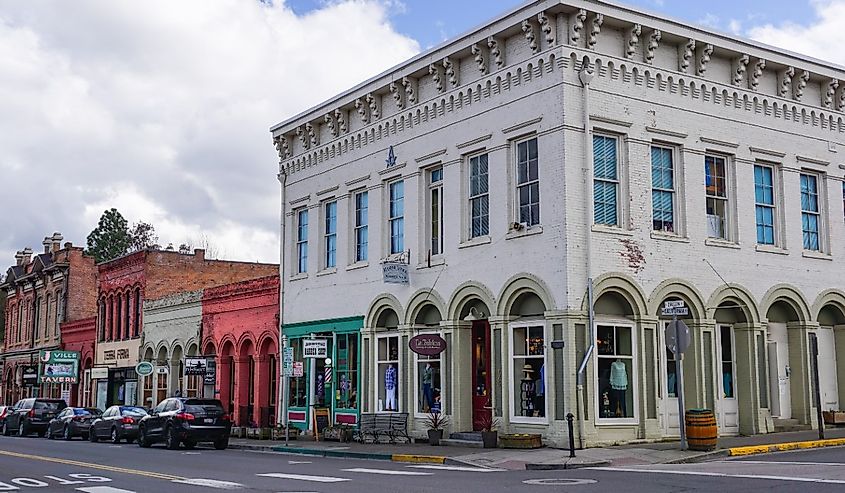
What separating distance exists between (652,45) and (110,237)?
65.4 metres

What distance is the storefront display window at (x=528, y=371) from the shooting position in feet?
75.0

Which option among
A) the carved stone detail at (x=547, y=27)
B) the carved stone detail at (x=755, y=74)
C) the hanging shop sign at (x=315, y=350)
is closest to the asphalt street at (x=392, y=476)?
the hanging shop sign at (x=315, y=350)

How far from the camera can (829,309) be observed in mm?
26906

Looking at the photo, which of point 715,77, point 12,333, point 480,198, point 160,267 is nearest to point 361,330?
point 480,198

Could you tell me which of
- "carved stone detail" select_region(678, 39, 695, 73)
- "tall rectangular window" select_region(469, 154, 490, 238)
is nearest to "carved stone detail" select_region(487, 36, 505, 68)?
"tall rectangular window" select_region(469, 154, 490, 238)

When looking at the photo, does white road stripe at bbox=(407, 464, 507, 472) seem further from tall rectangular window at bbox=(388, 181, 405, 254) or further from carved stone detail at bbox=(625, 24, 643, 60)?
carved stone detail at bbox=(625, 24, 643, 60)

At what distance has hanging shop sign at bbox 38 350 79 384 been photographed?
159 feet

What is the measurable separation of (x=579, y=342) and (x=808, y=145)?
8907mm

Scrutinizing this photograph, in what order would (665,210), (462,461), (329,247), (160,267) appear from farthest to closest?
(160,267)
(329,247)
(665,210)
(462,461)

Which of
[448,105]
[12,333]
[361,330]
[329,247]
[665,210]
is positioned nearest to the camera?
[665,210]

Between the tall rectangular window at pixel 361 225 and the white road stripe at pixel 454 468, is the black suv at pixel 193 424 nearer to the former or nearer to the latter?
the tall rectangular window at pixel 361 225

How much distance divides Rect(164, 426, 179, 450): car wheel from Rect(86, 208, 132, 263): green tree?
5390 centimetres

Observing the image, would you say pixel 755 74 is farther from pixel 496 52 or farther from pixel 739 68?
pixel 496 52

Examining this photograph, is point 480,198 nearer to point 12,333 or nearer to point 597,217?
point 597,217
